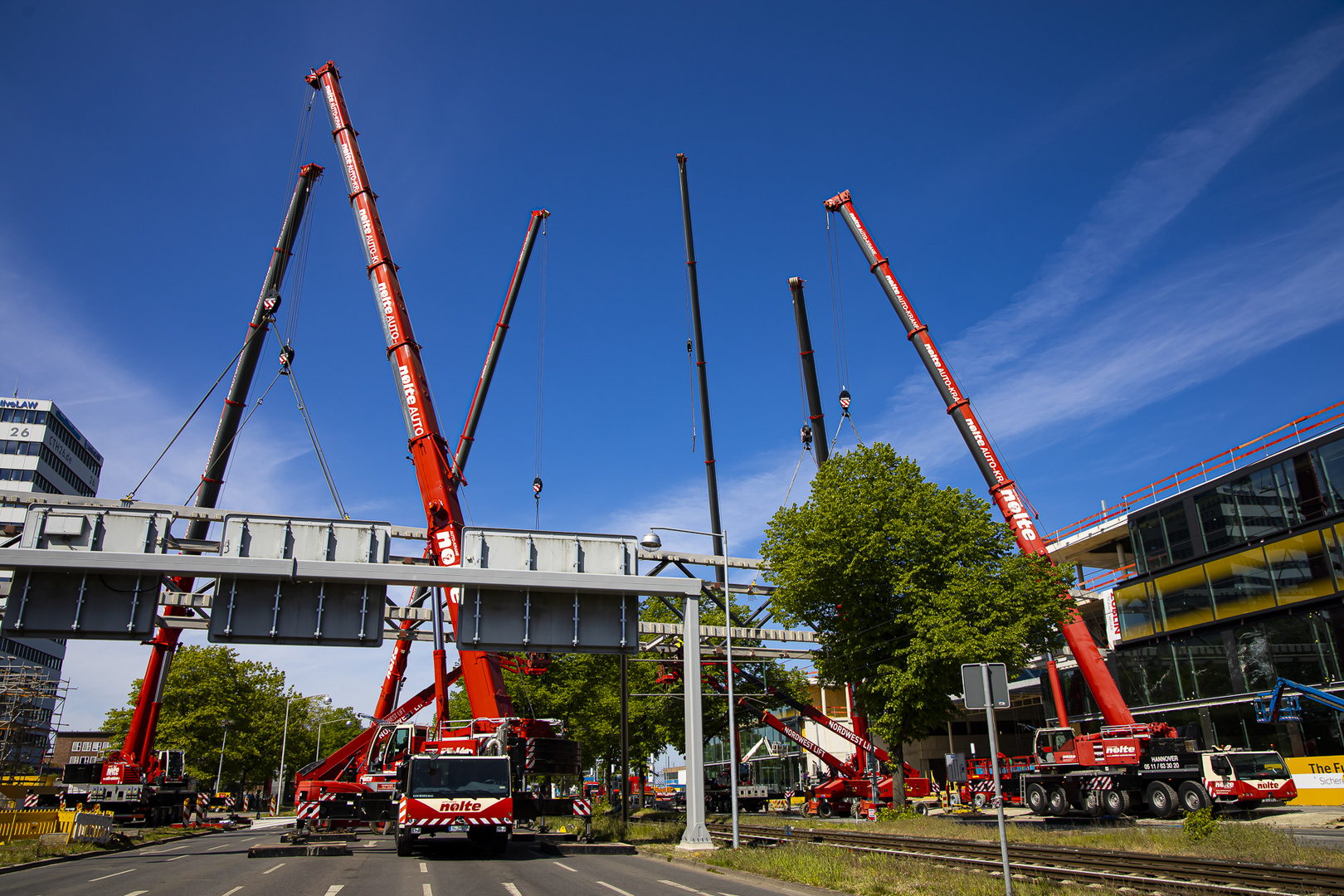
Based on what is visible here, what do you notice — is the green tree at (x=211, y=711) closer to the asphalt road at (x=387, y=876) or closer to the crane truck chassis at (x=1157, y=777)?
the asphalt road at (x=387, y=876)

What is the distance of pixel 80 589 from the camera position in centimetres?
1844

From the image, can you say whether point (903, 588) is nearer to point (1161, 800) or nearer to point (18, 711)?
point (1161, 800)

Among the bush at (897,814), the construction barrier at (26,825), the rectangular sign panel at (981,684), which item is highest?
the rectangular sign panel at (981,684)

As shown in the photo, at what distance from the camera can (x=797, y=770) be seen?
70625mm

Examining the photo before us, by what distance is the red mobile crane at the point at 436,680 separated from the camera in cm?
1881

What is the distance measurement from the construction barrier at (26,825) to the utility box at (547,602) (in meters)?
13.9

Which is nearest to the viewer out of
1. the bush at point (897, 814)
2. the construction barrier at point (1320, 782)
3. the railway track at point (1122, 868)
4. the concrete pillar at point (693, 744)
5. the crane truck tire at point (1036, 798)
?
the railway track at point (1122, 868)

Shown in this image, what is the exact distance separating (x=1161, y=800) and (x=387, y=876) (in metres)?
23.0

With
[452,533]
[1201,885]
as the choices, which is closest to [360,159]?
[452,533]

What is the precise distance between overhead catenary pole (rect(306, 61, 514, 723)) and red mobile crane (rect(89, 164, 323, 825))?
5.52 m

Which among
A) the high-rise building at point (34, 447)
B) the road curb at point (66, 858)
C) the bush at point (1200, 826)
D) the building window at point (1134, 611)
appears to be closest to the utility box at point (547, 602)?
the road curb at point (66, 858)

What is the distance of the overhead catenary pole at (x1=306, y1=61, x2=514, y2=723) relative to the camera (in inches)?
904

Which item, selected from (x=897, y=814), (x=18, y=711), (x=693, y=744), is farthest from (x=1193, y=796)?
(x=18, y=711)

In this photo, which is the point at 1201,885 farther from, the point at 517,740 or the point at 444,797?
the point at 517,740
